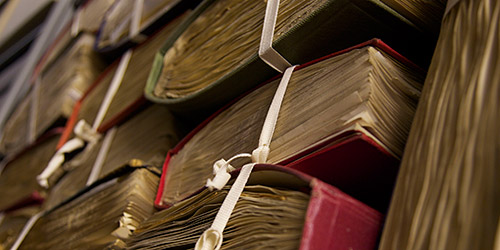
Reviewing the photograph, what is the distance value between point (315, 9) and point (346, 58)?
3.9 inches

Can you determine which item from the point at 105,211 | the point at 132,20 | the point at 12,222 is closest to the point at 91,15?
the point at 132,20

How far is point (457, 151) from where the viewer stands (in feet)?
1.50

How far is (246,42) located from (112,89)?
2.33 feet

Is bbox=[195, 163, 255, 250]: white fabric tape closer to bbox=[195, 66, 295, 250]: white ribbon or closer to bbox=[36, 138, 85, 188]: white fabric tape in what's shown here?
bbox=[195, 66, 295, 250]: white ribbon

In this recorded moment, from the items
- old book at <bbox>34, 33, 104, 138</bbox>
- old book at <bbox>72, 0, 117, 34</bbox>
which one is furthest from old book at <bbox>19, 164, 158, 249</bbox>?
old book at <bbox>72, 0, 117, 34</bbox>

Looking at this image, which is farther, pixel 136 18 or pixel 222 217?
pixel 136 18

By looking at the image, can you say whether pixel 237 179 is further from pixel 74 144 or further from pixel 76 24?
pixel 76 24

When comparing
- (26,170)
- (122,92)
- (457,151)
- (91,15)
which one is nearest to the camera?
(457,151)

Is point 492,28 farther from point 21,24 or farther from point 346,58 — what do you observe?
point 21,24

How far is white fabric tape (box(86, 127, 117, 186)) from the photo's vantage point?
120 cm

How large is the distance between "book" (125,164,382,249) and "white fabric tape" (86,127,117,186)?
62 centimetres

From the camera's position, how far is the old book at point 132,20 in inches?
52.7

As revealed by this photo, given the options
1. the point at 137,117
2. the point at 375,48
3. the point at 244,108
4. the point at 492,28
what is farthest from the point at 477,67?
the point at 137,117

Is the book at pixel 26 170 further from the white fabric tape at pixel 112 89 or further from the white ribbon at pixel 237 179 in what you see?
the white ribbon at pixel 237 179
